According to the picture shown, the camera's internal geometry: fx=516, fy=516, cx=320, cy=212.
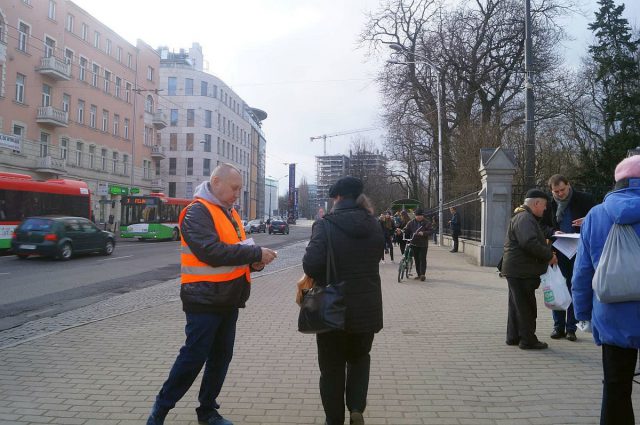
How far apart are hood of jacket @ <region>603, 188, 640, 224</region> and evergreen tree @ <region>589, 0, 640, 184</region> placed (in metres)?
27.4

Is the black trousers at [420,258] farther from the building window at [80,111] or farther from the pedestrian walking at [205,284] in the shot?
the building window at [80,111]

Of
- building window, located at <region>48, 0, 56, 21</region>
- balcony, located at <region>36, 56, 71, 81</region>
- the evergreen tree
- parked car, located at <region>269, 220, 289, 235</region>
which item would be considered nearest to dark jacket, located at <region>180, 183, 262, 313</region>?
the evergreen tree

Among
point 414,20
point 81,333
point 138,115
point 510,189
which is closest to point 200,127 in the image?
point 138,115

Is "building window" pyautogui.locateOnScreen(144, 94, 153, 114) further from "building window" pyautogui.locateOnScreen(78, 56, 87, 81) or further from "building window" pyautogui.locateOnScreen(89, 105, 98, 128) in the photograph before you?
"building window" pyautogui.locateOnScreen(78, 56, 87, 81)

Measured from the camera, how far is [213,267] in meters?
3.40

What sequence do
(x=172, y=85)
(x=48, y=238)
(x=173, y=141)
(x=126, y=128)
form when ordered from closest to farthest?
(x=48, y=238) < (x=126, y=128) < (x=172, y=85) < (x=173, y=141)

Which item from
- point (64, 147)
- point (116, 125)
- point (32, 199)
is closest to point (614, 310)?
point (32, 199)

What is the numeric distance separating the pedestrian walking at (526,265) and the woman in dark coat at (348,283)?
112 inches

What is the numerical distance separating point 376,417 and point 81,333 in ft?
14.5

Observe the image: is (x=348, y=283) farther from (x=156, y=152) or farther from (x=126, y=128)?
(x=156, y=152)

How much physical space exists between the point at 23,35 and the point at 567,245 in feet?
119

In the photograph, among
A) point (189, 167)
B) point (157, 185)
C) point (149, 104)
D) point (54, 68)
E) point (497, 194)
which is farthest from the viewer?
point (189, 167)

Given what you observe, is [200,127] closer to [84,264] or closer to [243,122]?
[243,122]

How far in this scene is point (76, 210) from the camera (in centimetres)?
2325
